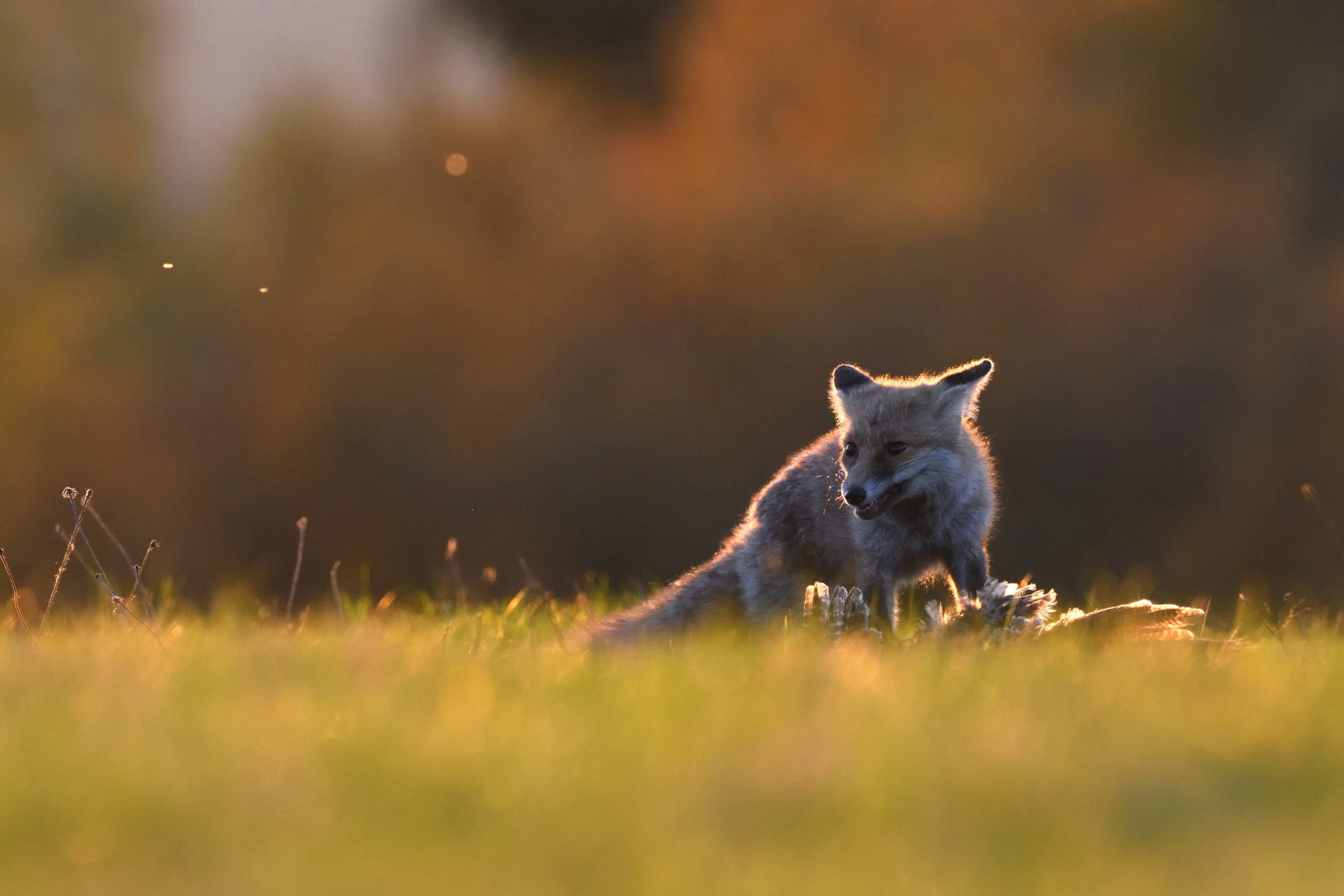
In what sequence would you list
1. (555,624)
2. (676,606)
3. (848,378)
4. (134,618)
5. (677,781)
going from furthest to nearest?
(848,378), (676,606), (555,624), (134,618), (677,781)

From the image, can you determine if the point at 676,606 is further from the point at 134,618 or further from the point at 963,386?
the point at 134,618

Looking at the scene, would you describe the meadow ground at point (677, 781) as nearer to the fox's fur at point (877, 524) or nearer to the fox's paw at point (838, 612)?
the fox's paw at point (838, 612)

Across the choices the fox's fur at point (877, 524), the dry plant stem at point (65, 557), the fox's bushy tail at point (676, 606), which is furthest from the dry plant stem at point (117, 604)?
the fox's fur at point (877, 524)

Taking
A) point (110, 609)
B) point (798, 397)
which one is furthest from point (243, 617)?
point (798, 397)

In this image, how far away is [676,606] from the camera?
708cm

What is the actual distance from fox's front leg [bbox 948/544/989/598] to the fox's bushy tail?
3.74ft

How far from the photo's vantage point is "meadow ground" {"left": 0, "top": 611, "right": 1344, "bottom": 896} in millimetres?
2521

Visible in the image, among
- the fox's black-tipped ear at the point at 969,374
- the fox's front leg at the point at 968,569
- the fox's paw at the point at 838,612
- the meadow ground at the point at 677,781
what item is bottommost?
the fox's front leg at the point at 968,569

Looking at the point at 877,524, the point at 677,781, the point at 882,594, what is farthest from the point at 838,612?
the point at 677,781

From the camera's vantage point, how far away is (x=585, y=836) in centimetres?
266

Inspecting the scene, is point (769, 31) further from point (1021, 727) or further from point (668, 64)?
point (1021, 727)

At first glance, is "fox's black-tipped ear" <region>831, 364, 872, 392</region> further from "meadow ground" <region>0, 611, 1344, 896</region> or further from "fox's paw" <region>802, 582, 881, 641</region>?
"meadow ground" <region>0, 611, 1344, 896</region>

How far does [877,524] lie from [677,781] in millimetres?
4382

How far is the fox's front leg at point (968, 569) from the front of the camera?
23.4 feet
